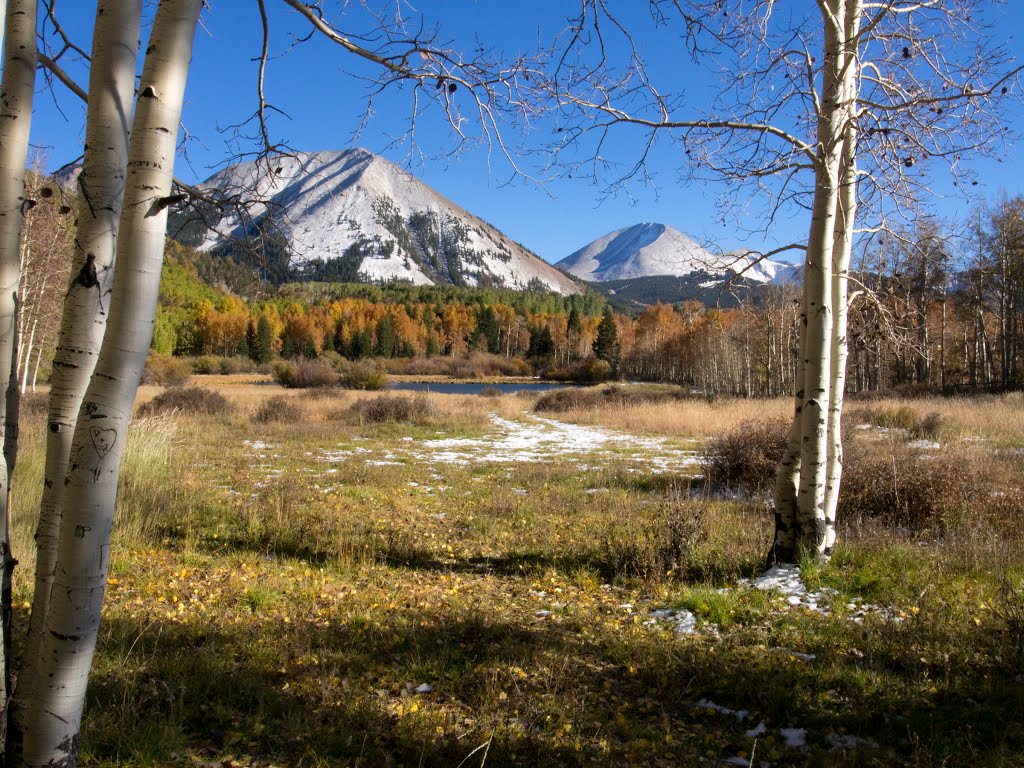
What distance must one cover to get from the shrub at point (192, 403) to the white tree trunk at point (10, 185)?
2131 cm

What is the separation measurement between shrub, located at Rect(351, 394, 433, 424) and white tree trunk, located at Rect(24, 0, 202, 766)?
1925cm

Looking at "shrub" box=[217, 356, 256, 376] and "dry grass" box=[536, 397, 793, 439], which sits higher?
"shrub" box=[217, 356, 256, 376]

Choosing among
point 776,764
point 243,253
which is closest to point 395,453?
point 243,253

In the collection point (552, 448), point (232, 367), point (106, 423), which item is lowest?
point (552, 448)

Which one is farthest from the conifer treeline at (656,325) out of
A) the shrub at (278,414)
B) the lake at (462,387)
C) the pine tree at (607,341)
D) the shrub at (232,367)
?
the lake at (462,387)

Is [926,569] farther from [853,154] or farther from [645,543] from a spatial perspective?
[853,154]

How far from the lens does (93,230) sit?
195cm

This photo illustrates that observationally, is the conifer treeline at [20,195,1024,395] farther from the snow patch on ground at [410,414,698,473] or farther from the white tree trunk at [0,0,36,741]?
the snow patch on ground at [410,414,698,473]

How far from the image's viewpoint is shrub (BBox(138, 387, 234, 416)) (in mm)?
21688

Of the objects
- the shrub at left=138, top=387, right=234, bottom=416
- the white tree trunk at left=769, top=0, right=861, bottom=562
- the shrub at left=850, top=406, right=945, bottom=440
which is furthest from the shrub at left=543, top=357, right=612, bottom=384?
the white tree trunk at left=769, top=0, right=861, bottom=562

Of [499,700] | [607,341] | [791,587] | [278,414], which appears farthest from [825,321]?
[607,341]

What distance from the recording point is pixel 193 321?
297ft

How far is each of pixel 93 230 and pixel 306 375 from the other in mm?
47231

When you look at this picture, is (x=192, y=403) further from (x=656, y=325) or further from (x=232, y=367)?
(x=656, y=325)
